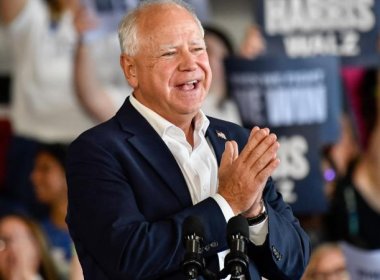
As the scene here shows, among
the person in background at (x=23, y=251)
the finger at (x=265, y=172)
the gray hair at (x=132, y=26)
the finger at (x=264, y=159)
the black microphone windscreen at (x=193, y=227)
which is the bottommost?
the person in background at (x=23, y=251)

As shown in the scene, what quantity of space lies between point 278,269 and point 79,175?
0.54m

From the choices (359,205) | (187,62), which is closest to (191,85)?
(187,62)

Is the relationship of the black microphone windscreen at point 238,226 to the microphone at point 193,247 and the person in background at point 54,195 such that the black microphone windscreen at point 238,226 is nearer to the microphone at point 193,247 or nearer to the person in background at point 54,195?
the microphone at point 193,247

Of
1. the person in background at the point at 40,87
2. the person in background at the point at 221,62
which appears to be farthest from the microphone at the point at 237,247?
the person in background at the point at 40,87

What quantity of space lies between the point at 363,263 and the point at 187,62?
11.0 ft

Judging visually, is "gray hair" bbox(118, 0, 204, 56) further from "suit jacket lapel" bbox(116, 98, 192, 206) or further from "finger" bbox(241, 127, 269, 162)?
"finger" bbox(241, 127, 269, 162)

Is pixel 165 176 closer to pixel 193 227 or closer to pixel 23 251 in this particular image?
pixel 193 227

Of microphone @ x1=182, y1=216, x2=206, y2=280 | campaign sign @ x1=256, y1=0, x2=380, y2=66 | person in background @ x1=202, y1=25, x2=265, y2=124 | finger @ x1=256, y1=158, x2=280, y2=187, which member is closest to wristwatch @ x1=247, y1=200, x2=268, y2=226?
finger @ x1=256, y1=158, x2=280, y2=187

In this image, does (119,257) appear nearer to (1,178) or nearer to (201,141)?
(201,141)

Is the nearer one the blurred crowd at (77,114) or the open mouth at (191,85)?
the open mouth at (191,85)

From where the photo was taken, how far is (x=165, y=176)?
3.04m

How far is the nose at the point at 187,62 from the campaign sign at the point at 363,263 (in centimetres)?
330

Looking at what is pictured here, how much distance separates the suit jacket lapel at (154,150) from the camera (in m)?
3.04

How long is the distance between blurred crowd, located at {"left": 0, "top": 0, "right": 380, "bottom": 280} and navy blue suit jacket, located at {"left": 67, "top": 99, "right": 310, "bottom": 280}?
327 cm
